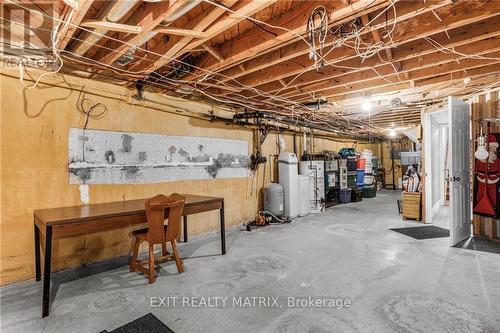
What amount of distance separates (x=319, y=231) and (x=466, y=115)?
311 centimetres

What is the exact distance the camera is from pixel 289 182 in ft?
19.9

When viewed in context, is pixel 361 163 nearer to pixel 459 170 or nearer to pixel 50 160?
pixel 459 170

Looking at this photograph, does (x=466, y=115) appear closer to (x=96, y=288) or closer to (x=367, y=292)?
(x=367, y=292)

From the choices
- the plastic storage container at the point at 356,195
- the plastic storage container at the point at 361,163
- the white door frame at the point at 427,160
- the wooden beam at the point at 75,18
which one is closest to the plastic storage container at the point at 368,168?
the plastic storage container at the point at 361,163

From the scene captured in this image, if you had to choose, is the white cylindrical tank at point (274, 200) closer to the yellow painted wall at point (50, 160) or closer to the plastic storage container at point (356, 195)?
the yellow painted wall at point (50, 160)

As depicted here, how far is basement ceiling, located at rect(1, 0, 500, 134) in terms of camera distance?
219cm

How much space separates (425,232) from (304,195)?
2547 millimetres

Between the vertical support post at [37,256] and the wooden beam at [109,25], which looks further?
the vertical support post at [37,256]

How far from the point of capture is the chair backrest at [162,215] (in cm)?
286

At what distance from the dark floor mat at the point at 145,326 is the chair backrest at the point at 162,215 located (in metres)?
0.90

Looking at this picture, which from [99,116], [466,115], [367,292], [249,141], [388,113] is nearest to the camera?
[367,292]

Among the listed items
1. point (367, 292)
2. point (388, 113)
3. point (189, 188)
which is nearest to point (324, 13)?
point (367, 292)

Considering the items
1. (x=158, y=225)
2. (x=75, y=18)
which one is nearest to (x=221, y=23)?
(x=75, y=18)

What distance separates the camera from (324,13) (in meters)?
2.12
